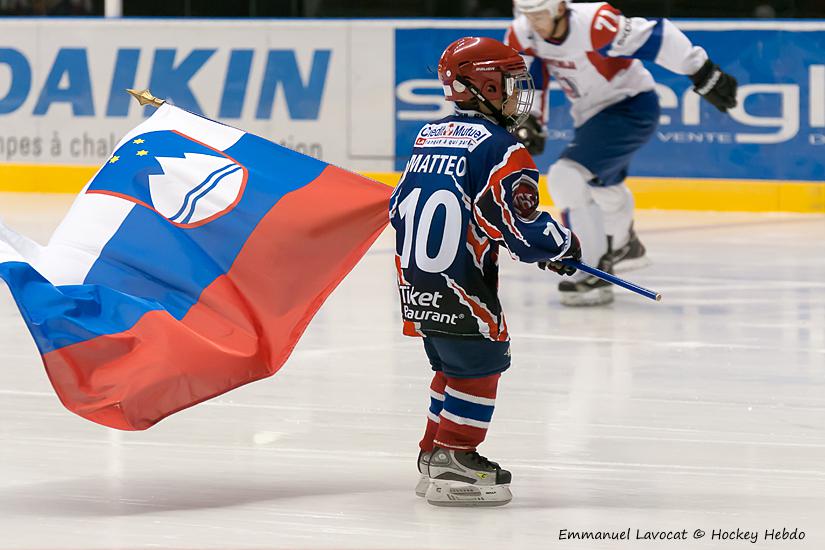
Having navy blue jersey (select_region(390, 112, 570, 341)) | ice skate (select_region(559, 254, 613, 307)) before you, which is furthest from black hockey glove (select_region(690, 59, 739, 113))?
navy blue jersey (select_region(390, 112, 570, 341))

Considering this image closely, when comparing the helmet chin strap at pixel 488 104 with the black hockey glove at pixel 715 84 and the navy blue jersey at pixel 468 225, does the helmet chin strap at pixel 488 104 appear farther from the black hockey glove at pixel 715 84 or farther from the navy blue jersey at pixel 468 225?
the black hockey glove at pixel 715 84

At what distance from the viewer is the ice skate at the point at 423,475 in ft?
13.3

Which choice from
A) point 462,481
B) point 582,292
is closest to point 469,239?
point 462,481

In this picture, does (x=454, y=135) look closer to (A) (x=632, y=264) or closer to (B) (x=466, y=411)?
(B) (x=466, y=411)

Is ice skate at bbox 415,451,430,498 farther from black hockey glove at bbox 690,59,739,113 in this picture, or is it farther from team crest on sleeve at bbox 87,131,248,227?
black hockey glove at bbox 690,59,739,113

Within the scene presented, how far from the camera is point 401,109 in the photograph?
11.5 meters

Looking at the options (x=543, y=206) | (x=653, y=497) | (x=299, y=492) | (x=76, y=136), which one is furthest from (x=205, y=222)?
(x=76, y=136)

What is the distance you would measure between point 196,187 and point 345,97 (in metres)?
7.15

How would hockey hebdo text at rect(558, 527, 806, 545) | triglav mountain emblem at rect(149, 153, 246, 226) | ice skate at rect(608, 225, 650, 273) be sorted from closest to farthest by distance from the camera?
hockey hebdo text at rect(558, 527, 806, 545) → triglav mountain emblem at rect(149, 153, 246, 226) → ice skate at rect(608, 225, 650, 273)

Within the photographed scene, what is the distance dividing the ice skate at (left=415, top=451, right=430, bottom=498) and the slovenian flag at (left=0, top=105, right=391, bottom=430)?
0.52 meters

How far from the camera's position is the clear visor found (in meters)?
3.96

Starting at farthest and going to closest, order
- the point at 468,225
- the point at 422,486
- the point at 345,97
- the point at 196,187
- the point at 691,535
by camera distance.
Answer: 1. the point at 345,97
2. the point at 196,187
3. the point at 422,486
4. the point at 468,225
5. the point at 691,535

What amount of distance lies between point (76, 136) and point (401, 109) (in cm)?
241

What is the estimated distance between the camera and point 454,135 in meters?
3.92
